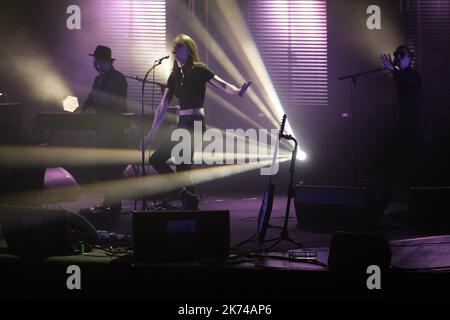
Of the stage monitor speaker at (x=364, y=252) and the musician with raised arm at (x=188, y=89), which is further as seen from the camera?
the musician with raised arm at (x=188, y=89)

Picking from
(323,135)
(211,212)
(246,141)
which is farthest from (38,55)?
(211,212)

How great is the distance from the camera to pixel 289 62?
32.3ft

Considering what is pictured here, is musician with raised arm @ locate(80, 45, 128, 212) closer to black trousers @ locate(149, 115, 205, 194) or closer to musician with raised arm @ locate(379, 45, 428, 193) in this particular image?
black trousers @ locate(149, 115, 205, 194)

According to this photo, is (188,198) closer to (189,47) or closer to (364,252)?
(189,47)

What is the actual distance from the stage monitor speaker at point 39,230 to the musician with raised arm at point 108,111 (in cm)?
245

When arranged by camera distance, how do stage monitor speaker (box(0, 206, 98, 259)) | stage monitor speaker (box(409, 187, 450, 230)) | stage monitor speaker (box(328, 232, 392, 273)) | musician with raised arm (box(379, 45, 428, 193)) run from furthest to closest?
musician with raised arm (box(379, 45, 428, 193)) → stage monitor speaker (box(409, 187, 450, 230)) → stage monitor speaker (box(0, 206, 98, 259)) → stage monitor speaker (box(328, 232, 392, 273))

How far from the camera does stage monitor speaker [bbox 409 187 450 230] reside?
6160 millimetres

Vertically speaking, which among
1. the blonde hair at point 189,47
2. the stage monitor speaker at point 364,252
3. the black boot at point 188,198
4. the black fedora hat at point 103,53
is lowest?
the stage monitor speaker at point 364,252

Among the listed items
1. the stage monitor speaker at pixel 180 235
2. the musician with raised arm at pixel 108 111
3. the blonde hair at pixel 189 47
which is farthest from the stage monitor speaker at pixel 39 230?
the musician with raised arm at pixel 108 111

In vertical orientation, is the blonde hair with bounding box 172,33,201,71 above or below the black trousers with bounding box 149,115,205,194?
above

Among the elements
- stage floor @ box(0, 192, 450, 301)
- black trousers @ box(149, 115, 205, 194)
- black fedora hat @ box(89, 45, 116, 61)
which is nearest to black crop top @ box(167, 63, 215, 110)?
black trousers @ box(149, 115, 205, 194)

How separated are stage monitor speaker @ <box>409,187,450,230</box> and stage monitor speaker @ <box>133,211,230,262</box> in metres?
2.65

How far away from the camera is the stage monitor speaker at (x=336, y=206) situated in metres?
6.30

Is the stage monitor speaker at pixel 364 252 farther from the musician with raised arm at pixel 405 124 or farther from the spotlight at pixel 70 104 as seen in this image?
the spotlight at pixel 70 104
